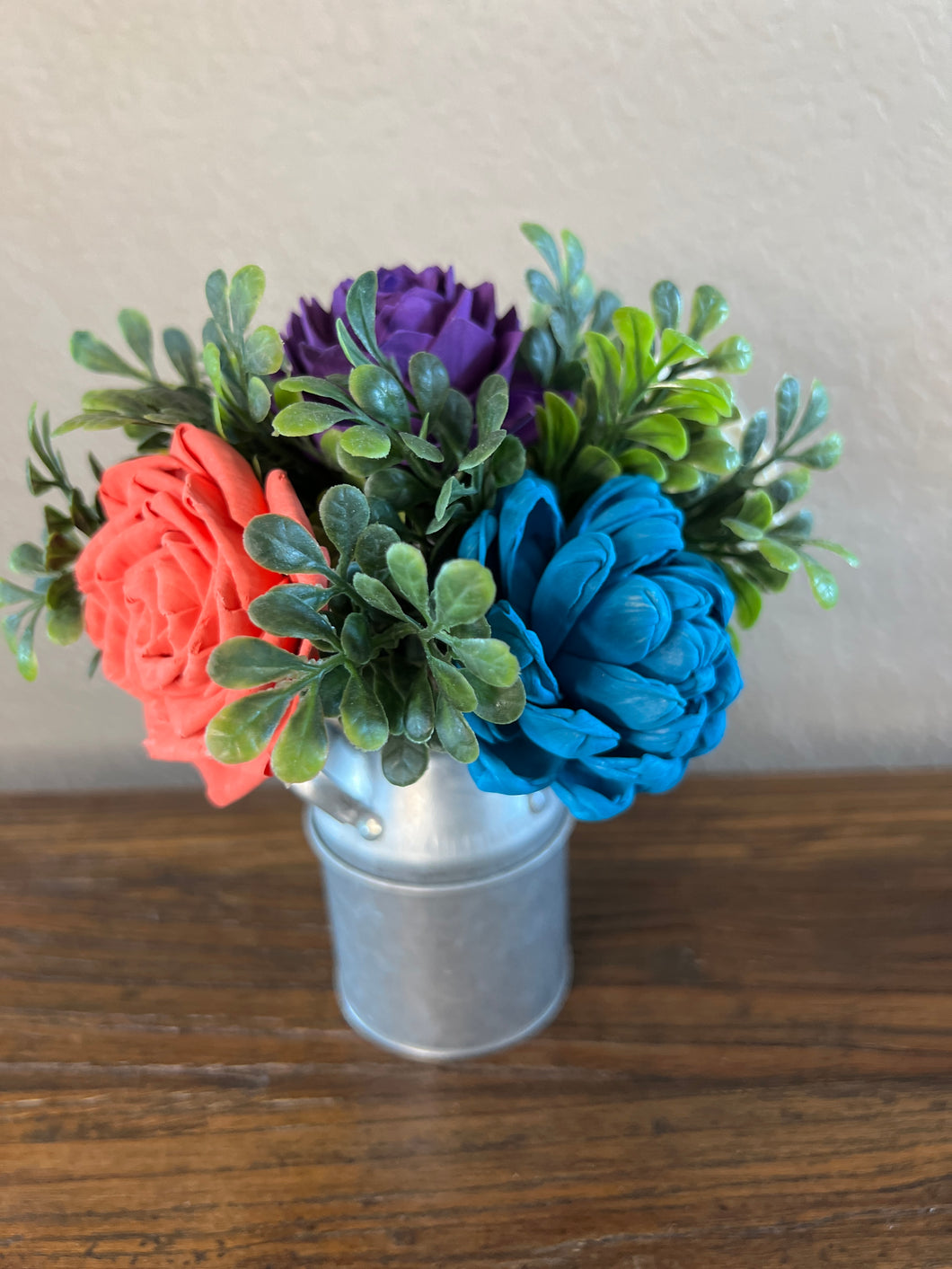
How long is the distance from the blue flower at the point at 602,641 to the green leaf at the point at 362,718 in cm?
4

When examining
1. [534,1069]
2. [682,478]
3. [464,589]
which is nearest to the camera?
[464,589]

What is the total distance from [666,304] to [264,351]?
0.16 m

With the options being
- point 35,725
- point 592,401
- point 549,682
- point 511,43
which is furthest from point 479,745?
point 35,725

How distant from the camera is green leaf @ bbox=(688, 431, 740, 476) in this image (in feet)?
1.20

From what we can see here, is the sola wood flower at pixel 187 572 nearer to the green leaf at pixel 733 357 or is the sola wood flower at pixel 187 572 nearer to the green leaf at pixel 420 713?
the green leaf at pixel 420 713

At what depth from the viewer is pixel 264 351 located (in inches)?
12.6

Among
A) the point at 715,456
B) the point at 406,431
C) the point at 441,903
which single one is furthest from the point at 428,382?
the point at 441,903

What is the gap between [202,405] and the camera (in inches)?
15.2

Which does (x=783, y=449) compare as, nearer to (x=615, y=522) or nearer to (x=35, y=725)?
(x=615, y=522)

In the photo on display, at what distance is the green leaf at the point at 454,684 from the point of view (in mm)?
287

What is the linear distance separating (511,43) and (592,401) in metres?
0.26

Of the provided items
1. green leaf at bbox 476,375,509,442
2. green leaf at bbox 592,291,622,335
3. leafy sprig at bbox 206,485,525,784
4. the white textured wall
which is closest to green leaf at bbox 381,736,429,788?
leafy sprig at bbox 206,485,525,784

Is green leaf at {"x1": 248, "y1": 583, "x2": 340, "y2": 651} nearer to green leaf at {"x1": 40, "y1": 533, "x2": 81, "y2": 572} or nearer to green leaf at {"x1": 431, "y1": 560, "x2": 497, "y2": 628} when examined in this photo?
green leaf at {"x1": 431, "y1": 560, "x2": 497, "y2": 628}

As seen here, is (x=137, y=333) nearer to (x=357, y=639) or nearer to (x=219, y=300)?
(x=219, y=300)
